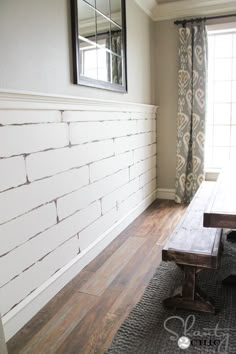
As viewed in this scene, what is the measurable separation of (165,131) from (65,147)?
7.60 feet

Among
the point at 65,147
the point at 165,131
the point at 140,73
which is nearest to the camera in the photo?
the point at 65,147

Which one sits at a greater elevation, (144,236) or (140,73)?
(140,73)

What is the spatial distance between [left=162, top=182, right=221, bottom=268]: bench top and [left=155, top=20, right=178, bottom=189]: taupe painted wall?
1.98m

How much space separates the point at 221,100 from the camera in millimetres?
3912

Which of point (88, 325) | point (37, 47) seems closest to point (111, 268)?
A: point (88, 325)

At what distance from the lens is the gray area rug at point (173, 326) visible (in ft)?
4.81

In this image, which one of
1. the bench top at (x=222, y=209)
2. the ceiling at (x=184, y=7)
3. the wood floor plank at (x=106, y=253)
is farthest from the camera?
the ceiling at (x=184, y=7)

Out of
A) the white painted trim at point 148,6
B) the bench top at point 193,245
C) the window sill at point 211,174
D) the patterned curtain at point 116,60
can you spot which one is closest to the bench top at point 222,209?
the bench top at point 193,245

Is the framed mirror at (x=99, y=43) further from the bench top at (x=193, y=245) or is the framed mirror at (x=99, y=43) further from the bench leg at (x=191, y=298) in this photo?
the bench leg at (x=191, y=298)

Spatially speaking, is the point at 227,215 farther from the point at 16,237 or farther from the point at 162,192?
the point at 162,192

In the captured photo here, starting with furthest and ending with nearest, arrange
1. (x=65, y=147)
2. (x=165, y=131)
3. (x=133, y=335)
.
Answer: (x=165, y=131) → (x=65, y=147) → (x=133, y=335)

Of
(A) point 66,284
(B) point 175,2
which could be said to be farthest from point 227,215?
(B) point 175,2

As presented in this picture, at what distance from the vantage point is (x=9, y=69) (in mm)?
1510

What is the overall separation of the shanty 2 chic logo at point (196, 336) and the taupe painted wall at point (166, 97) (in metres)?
2.59
